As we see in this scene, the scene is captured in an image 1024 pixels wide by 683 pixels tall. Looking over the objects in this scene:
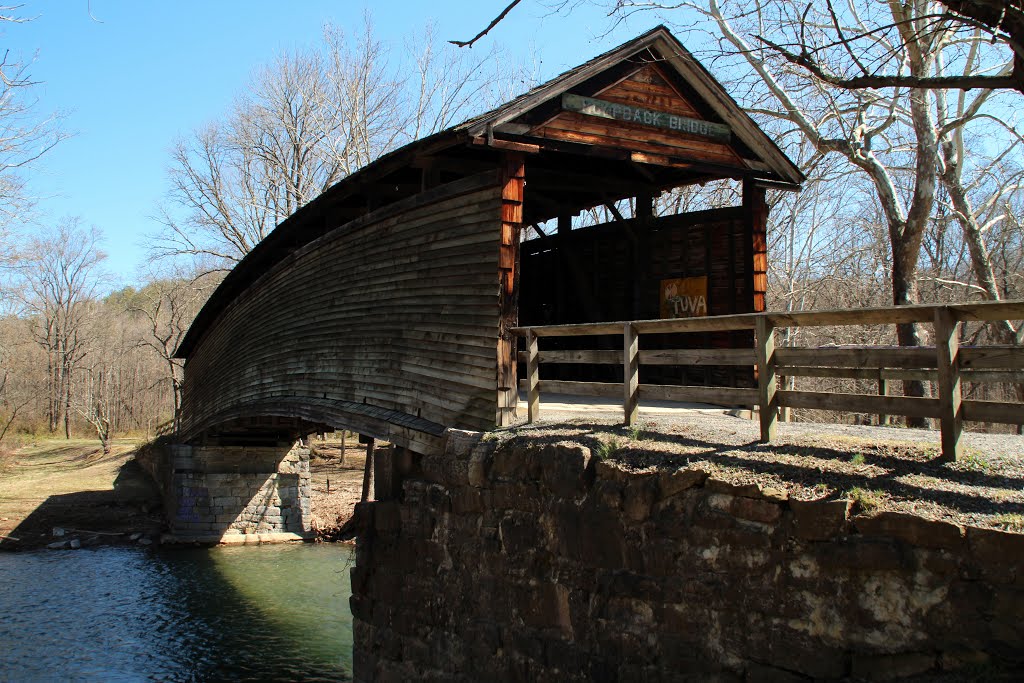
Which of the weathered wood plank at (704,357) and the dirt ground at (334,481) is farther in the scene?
the dirt ground at (334,481)

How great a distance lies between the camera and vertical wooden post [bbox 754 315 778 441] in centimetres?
561

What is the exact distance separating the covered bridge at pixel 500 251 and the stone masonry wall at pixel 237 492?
525 centimetres

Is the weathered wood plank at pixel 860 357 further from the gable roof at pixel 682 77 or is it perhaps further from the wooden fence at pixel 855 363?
the gable roof at pixel 682 77

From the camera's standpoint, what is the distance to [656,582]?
5438 mm

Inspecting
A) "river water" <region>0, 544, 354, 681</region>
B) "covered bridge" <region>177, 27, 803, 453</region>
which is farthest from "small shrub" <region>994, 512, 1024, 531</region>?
"river water" <region>0, 544, 354, 681</region>

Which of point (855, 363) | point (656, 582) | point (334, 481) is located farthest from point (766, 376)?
point (334, 481)

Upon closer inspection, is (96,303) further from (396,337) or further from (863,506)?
(863,506)

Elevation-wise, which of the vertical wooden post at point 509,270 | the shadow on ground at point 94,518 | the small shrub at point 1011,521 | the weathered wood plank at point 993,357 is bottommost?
the shadow on ground at point 94,518

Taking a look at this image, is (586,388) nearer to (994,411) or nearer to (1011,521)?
(994,411)

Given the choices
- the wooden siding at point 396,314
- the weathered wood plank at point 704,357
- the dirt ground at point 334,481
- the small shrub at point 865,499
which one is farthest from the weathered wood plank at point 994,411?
the dirt ground at point 334,481

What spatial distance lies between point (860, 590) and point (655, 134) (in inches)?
256

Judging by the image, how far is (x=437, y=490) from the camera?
8.01 m

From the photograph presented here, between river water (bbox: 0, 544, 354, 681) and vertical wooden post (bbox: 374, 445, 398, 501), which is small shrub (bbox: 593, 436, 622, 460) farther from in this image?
river water (bbox: 0, 544, 354, 681)

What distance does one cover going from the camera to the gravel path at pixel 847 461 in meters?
4.25
